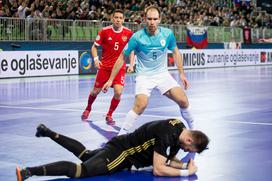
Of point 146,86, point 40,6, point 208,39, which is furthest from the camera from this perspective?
point 208,39

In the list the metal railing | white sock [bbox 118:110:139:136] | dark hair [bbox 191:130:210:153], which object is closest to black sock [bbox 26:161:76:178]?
dark hair [bbox 191:130:210:153]

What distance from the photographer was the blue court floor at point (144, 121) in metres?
7.32

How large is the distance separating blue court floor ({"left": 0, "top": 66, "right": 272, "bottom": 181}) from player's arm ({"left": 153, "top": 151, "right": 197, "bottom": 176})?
0.26 ft

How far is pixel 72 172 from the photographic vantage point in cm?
660

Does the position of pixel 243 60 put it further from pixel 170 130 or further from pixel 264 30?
Result: pixel 170 130

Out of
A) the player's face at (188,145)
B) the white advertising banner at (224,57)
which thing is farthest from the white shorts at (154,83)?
the white advertising banner at (224,57)

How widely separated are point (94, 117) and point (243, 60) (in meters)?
27.5

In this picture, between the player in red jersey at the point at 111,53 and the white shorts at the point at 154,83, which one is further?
the player in red jersey at the point at 111,53

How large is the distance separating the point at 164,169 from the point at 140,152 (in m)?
0.39

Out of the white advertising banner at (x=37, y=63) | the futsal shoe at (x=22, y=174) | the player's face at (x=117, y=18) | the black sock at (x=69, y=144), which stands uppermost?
the player's face at (x=117, y=18)

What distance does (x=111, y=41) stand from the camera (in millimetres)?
12016

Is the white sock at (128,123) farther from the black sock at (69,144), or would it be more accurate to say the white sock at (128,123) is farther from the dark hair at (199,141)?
the dark hair at (199,141)

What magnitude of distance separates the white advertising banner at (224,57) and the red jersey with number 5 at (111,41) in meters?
20.4

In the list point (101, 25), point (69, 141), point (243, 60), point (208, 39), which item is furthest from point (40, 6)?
point (69, 141)
